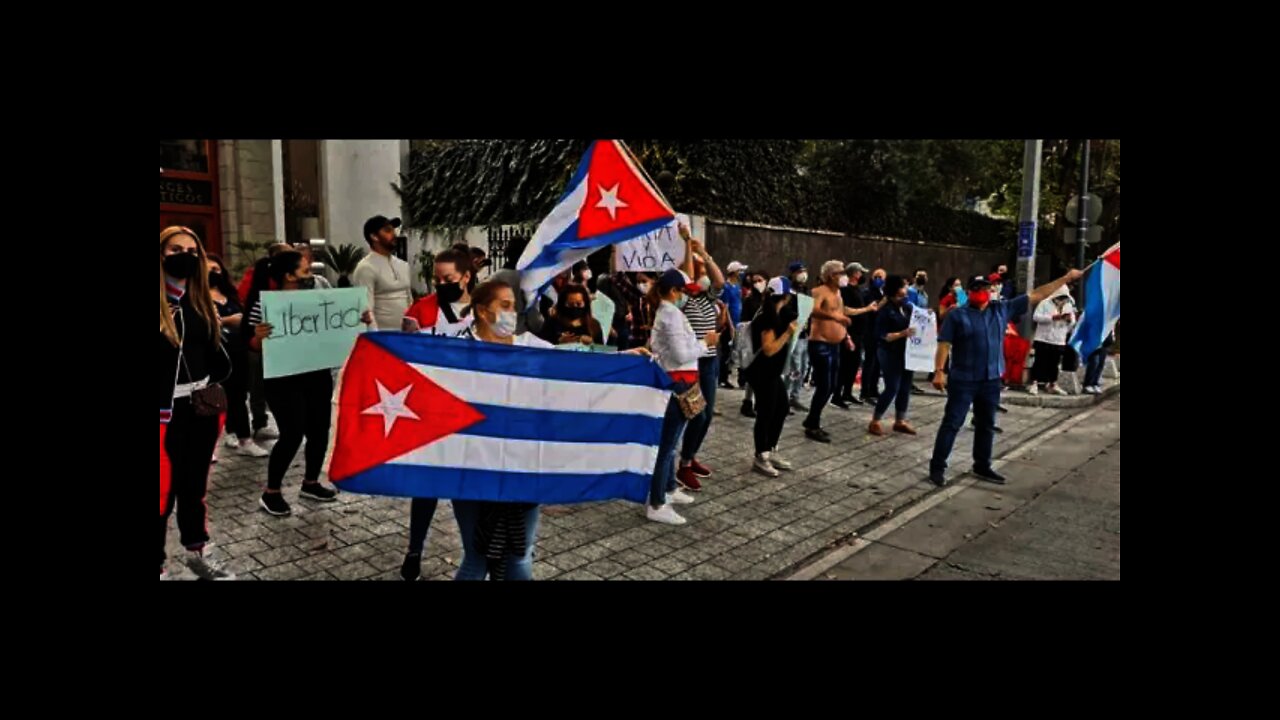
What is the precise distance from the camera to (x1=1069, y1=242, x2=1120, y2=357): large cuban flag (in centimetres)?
747

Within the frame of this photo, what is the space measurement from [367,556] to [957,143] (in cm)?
2108

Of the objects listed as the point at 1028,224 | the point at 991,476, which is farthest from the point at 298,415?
the point at 1028,224

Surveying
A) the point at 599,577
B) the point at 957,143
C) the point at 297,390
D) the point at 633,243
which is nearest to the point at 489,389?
the point at 599,577

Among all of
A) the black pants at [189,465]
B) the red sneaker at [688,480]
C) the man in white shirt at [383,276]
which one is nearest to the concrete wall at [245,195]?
the man in white shirt at [383,276]

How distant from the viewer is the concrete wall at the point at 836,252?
14500mm

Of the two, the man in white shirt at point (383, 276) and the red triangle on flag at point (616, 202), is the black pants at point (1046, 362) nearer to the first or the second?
the red triangle on flag at point (616, 202)

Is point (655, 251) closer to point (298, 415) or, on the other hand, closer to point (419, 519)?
point (298, 415)

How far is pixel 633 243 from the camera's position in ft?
23.0

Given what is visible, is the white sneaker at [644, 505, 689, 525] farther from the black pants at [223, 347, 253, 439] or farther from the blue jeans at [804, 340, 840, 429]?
the black pants at [223, 347, 253, 439]

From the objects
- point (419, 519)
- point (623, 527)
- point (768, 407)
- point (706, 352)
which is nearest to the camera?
point (419, 519)

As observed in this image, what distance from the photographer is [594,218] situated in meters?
5.24

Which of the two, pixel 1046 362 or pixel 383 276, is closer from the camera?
pixel 383 276

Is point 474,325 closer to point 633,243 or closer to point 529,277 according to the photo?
point 529,277

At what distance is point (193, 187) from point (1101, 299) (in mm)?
16544
